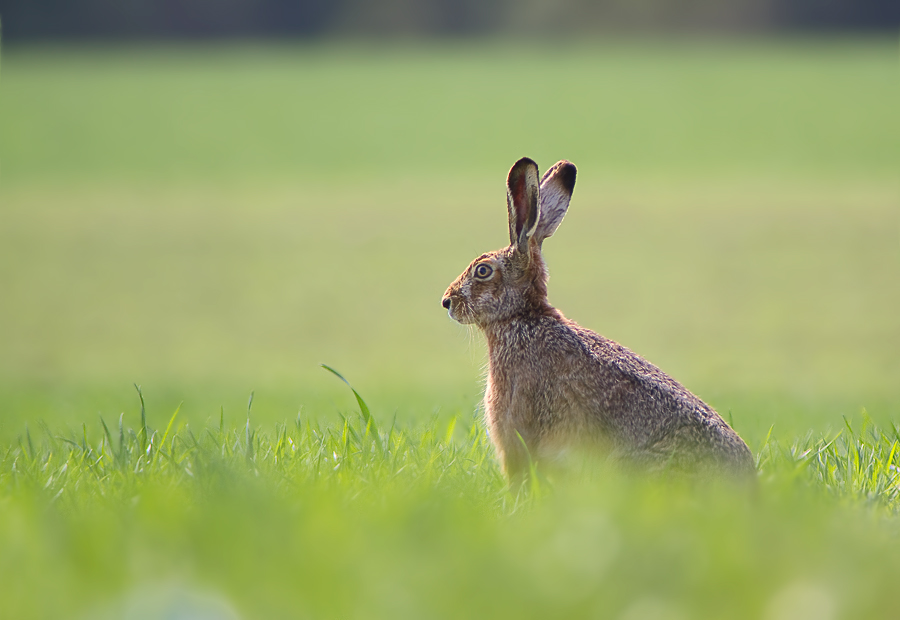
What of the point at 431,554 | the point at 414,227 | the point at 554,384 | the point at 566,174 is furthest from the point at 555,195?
the point at 414,227

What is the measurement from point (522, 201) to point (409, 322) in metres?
14.9

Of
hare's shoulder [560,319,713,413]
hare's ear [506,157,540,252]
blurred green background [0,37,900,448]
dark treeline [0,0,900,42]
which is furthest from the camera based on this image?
dark treeline [0,0,900,42]

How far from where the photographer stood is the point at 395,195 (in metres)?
37.3

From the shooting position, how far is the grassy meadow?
2.74m

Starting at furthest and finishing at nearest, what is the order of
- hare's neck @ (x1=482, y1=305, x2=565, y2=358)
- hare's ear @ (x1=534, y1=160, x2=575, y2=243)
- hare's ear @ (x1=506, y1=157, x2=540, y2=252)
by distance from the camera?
hare's ear @ (x1=534, y1=160, x2=575, y2=243), hare's ear @ (x1=506, y1=157, x2=540, y2=252), hare's neck @ (x1=482, y1=305, x2=565, y2=358)

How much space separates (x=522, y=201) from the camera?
213 inches

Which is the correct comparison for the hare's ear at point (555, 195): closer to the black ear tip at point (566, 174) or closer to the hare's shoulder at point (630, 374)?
the black ear tip at point (566, 174)

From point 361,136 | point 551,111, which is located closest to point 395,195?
point 361,136

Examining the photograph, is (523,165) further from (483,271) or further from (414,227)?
(414,227)

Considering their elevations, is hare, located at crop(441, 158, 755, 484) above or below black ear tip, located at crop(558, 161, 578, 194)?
below

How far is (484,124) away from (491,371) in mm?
44605

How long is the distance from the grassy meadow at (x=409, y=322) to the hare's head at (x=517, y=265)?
0.45 metres

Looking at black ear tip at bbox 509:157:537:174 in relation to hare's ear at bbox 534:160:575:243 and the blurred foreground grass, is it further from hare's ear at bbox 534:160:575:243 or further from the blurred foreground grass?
the blurred foreground grass

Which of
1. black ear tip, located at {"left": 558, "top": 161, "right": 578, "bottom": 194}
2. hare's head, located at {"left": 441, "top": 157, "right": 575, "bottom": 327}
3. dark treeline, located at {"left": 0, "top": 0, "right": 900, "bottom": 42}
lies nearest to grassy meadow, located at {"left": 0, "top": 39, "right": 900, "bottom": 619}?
hare's head, located at {"left": 441, "top": 157, "right": 575, "bottom": 327}
